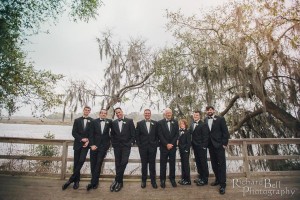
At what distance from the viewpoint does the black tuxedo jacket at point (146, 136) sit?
476cm

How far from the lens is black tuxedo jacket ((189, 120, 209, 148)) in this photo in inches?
190

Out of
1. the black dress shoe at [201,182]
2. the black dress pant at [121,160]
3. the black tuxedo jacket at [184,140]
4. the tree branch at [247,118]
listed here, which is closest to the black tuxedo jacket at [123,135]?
the black dress pant at [121,160]

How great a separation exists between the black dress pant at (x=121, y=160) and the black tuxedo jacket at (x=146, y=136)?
12.8 inches

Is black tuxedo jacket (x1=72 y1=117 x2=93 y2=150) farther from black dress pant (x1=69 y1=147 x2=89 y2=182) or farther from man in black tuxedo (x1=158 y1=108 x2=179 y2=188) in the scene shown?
man in black tuxedo (x1=158 y1=108 x2=179 y2=188)

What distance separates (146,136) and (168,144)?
0.49 metres

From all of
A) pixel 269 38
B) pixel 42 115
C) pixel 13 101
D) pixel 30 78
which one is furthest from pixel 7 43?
pixel 269 38

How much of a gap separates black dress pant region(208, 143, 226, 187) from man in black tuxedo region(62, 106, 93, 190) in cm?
265

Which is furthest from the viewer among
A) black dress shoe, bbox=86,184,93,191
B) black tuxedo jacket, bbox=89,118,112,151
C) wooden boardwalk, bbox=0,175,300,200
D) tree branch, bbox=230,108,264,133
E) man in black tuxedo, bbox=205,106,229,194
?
tree branch, bbox=230,108,264,133

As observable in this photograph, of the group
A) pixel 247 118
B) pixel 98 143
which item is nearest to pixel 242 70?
pixel 247 118

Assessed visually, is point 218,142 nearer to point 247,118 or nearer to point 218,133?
point 218,133

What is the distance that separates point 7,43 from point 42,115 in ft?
10.5

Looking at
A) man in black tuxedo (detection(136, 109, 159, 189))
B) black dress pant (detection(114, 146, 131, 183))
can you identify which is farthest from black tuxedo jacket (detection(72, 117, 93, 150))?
man in black tuxedo (detection(136, 109, 159, 189))

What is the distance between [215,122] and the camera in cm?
486

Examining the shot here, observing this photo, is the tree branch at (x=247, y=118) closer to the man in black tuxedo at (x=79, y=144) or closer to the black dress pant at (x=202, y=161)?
the black dress pant at (x=202, y=161)
